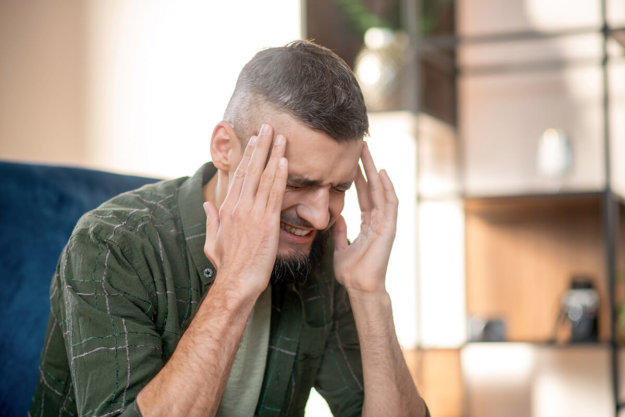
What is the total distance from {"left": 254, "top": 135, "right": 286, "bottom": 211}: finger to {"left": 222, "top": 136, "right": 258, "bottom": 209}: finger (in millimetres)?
37

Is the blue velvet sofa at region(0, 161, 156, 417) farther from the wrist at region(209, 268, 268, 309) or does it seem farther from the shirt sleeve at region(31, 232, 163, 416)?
the wrist at region(209, 268, 268, 309)

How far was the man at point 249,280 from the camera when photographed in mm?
1195

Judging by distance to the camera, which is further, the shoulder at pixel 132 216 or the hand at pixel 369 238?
the hand at pixel 369 238

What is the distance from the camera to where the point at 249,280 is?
1.26 meters

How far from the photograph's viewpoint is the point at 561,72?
3.03 meters

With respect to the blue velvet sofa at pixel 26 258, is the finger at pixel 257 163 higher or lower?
higher

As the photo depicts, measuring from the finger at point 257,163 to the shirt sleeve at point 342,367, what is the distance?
373 millimetres

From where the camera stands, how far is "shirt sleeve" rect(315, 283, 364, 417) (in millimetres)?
1533

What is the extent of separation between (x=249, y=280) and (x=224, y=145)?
0.27m

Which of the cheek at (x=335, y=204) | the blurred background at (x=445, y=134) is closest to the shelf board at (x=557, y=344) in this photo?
the blurred background at (x=445, y=134)

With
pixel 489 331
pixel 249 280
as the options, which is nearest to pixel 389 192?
pixel 249 280

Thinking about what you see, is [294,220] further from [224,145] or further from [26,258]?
[26,258]

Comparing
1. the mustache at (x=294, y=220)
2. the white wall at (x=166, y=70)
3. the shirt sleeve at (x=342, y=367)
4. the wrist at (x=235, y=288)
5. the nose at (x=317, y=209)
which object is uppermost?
the white wall at (x=166, y=70)

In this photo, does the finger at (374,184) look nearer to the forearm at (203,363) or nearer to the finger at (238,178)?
the finger at (238,178)
